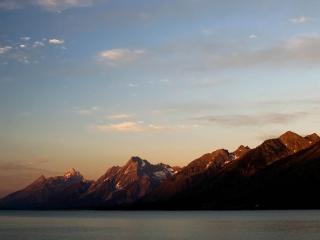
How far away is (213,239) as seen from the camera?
429ft

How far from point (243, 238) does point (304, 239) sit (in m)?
15.1

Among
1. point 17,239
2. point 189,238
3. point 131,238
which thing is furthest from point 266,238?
point 17,239

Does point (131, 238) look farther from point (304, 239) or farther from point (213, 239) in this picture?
point (304, 239)

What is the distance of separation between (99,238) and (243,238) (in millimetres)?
37760

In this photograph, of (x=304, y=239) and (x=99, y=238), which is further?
(x=99, y=238)

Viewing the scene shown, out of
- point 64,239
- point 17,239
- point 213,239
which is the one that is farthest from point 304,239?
point 17,239

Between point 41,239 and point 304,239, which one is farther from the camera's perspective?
point 41,239

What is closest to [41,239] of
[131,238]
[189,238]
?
[131,238]

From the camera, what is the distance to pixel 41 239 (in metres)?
137

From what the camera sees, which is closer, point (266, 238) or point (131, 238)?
point (266, 238)

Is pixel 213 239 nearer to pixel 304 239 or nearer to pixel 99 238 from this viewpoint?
pixel 304 239

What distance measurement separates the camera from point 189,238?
455 ft

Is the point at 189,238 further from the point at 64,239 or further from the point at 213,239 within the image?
the point at 64,239

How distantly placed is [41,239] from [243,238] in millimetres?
51931
